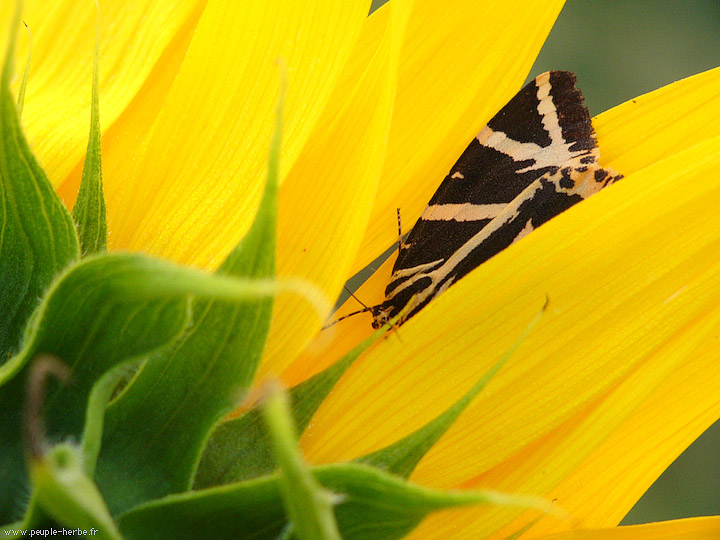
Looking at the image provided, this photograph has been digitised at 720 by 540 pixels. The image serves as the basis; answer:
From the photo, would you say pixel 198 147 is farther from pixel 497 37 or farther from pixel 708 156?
pixel 708 156

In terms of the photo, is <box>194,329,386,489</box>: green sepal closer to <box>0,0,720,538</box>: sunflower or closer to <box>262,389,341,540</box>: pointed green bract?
<box>0,0,720,538</box>: sunflower

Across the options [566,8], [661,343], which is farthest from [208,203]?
[566,8]

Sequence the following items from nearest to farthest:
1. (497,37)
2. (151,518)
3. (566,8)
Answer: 1. (151,518)
2. (497,37)
3. (566,8)

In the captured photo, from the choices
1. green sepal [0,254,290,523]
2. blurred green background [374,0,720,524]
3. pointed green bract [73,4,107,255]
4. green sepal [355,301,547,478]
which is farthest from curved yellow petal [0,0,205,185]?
blurred green background [374,0,720,524]

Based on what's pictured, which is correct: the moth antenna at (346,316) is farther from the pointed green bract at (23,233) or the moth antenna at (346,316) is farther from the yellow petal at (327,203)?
the pointed green bract at (23,233)

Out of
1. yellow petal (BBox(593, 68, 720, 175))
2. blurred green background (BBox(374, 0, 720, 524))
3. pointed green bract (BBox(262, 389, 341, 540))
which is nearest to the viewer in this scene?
pointed green bract (BBox(262, 389, 341, 540))

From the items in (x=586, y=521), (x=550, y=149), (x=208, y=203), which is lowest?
(x=586, y=521)

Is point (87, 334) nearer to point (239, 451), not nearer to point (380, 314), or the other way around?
point (239, 451)

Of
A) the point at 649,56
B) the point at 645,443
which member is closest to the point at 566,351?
the point at 645,443
